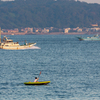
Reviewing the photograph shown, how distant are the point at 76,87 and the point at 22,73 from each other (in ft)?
61.5

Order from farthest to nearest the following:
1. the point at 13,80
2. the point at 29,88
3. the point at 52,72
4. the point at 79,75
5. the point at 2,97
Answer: the point at 52,72 < the point at 79,75 < the point at 13,80 < the point at 29,88 < the point at 2,97

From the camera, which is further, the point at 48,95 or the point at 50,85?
the point at 50,85

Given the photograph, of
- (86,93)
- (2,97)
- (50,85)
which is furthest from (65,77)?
(2,97)

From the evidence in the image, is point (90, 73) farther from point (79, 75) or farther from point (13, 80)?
point (13, 80)

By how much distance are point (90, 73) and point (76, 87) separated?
16074 millimetres

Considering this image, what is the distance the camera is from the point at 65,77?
61.2 metres

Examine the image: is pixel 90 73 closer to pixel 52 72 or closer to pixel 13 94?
pixel 52 72

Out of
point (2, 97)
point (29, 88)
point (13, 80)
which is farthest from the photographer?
point (13, 80)

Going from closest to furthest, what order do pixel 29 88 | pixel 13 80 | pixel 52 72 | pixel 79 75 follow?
pixel 29 88, pixel 13 80, pixel 79 75, pixel 52 72

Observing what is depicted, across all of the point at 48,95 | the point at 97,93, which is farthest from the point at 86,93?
the point at 48,95

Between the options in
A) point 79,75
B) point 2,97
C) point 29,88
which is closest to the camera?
point 2,97

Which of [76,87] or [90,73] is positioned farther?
[90,73]

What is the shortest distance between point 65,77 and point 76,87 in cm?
1008

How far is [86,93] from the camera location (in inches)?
1852
